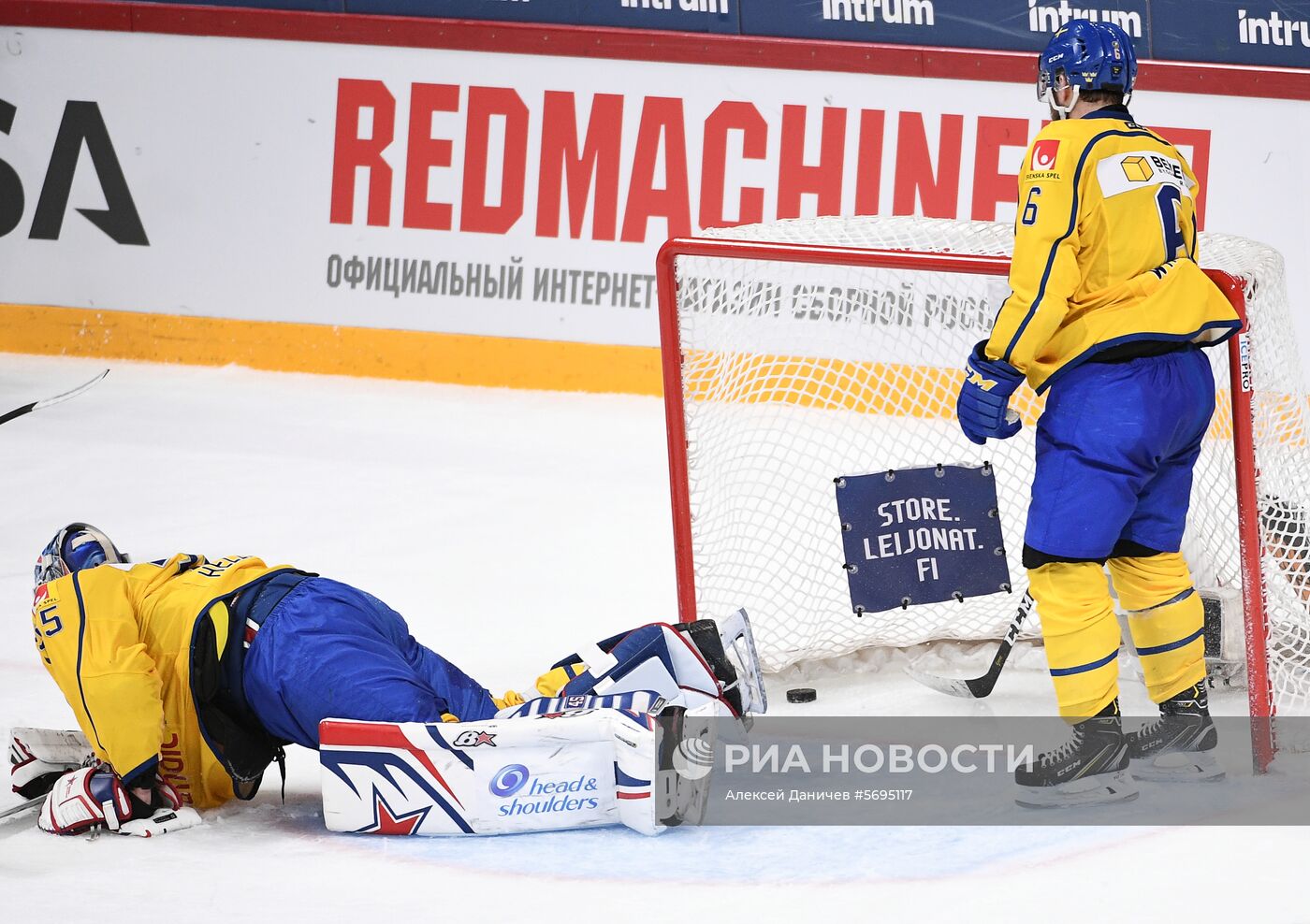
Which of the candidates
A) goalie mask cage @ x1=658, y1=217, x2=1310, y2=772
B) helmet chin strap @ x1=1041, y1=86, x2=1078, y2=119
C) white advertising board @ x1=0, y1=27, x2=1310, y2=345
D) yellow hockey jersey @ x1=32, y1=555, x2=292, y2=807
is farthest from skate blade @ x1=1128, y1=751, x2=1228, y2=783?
white advertising board @ x1=0, y1=27, x2=1310, y2=345

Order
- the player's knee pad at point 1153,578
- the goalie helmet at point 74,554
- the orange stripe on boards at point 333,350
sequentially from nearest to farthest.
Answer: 1. the goalie helmet at point 74,554
2. the player's knee pad at point 1153,578
3. the orange stripe on boards at point 333,350

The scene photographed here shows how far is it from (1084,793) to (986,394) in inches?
26.6

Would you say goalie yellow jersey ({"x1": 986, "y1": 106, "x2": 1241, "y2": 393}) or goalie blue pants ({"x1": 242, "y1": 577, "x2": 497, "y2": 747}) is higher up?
goalie yellow jersey ({"x1": 986, "y1": 106, "x2": 1241, "y2": 393})

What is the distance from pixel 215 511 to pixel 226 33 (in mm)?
A: 2456

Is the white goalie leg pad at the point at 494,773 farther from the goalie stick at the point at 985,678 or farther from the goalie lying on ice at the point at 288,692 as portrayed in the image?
the goalie stick at the point at 985,678

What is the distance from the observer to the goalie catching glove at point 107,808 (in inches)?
104

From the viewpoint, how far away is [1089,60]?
2787 mm

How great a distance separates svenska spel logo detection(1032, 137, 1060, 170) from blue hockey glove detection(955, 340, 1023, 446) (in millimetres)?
303

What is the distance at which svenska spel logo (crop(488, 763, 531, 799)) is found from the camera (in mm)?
2598

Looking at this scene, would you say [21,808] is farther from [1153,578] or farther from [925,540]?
[1153,578]

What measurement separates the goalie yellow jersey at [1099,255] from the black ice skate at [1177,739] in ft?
2.11

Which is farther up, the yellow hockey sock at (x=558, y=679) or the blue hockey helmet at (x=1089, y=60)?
the blue hockey helmet at (x=1089, y=60)

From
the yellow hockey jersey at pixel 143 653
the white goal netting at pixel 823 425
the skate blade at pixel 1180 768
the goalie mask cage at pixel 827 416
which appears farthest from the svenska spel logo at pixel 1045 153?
the yellow hockey jersey at pixel 143 653

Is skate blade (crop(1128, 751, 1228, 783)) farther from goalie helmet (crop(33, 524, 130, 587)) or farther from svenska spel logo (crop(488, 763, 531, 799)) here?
goalie helmet (crop(33, 524, 130, 587))
